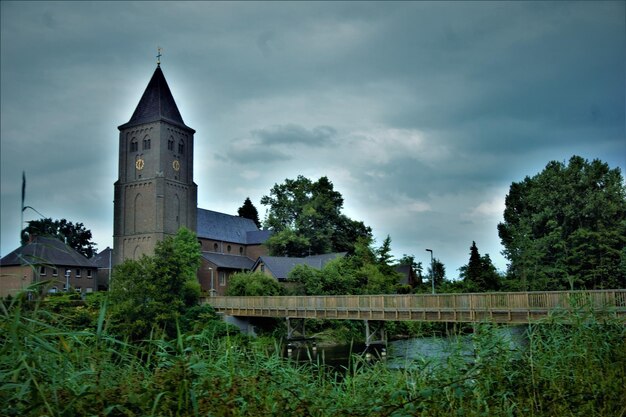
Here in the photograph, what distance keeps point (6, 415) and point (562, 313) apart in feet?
23.1

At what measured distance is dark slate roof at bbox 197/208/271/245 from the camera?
73688mm

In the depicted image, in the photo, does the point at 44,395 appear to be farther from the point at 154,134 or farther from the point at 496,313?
the point at 154,134

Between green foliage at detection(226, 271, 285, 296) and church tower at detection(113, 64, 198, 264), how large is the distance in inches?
626

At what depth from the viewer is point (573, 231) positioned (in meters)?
49.5

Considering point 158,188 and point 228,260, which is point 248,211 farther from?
point 158,188

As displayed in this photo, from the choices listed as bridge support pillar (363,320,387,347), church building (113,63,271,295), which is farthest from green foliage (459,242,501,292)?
church building (113,63,271,295)

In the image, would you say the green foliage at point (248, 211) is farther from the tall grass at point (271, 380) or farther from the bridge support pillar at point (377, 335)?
the tall grass at point (271, 380)

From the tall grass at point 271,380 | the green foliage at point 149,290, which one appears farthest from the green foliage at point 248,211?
the tall grass at point 271,380

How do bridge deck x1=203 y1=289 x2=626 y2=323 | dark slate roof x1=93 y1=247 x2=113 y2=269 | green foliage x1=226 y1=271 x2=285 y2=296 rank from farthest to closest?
dark slate roof x1=93 y1=247 x2=113 y2=269
green foliage x1=226 y1=271 x2=285 y2=296
bridge deck x1=203 y1=289 x2=626 y2=323

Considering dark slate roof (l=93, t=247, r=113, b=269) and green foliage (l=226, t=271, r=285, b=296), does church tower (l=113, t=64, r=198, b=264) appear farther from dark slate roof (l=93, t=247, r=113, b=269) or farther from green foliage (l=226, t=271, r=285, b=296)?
green foliage (l=226, t=271, r=285, b=296)

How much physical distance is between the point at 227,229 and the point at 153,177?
14.0m

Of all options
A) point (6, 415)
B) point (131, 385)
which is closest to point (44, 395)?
point (6, 415)

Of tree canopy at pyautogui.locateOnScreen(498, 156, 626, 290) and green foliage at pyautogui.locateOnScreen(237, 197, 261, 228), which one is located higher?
green foliage at pyautogui.locateOnScreen(237, 197, 261, 228)

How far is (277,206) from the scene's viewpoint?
75.1m
